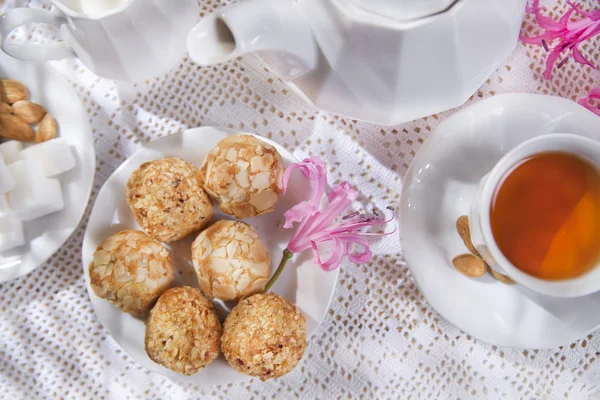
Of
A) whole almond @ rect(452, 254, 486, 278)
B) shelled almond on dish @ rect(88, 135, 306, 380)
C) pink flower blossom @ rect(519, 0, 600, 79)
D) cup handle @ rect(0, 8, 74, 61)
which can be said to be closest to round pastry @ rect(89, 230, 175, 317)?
shelled almond on dish @ rect(88, 135, 306, 380)

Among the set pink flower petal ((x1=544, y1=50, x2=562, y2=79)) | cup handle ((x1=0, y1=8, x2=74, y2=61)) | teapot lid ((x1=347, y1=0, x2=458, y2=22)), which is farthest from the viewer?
pink flower petal ((x1=544, y1=50, x2=562, y2=79))

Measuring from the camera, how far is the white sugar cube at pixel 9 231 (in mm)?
691

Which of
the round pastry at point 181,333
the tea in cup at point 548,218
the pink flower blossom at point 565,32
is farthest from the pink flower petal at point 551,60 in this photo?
the round pastry at point 181,333

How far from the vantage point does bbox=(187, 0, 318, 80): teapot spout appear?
1.40ft

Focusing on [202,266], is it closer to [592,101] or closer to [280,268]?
[280,268]

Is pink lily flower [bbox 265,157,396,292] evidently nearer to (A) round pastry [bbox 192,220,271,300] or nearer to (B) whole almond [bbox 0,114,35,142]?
(A) round pastry [bbox 192,220,271,300]

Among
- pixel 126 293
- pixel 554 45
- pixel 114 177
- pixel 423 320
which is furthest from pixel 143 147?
pixel 554 45

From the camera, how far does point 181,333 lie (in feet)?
2.09

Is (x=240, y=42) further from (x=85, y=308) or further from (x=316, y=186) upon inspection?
(x=85, y=308)

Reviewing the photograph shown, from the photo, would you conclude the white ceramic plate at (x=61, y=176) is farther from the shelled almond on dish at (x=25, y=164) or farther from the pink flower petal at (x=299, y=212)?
the pink flower petal at (x=299, y=212)

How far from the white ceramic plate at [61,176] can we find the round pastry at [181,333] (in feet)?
0.54

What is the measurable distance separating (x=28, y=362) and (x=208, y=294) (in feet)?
0.93

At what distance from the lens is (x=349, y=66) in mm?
480

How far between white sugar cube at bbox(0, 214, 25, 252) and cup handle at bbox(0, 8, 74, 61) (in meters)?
0.20
